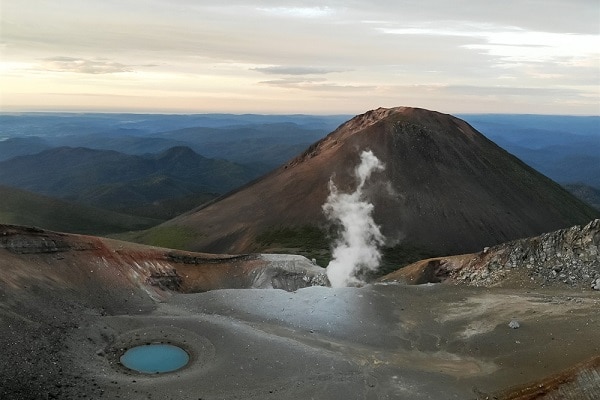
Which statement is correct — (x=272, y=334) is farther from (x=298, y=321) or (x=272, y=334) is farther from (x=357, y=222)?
(x=357, y=222)

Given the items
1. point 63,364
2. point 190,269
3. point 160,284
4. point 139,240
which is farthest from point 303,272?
point 139,240

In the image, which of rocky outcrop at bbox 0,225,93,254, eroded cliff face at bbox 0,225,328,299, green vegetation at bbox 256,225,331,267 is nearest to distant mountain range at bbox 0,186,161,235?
green vegetation at bbox 256,225,331,267

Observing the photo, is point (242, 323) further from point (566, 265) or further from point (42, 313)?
point (566, 265)

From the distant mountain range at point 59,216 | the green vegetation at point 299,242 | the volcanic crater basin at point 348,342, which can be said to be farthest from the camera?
the distant mountain range at point 59,216

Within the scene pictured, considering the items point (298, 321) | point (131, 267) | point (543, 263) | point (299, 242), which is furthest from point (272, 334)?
point (299, 242)

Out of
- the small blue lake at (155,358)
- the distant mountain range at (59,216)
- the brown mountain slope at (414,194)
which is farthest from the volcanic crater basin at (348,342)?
the distant mountain range at (59,216)

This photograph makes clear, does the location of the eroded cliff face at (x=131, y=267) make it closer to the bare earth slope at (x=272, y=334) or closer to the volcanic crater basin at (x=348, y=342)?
the bare earth slope at (x=272, y=334)
